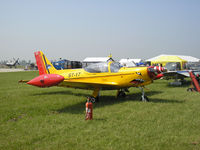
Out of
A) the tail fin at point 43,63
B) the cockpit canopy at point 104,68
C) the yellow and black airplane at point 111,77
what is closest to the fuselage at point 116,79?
the yellow and black airplane at point 111,77

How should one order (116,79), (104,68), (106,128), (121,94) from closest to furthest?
(106,128) < (116,79) < (104,68) < (121,94)

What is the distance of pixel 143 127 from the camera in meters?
5.13

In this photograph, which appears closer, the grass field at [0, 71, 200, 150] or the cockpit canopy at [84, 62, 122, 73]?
the grass field at [0, 71, 200, 150]

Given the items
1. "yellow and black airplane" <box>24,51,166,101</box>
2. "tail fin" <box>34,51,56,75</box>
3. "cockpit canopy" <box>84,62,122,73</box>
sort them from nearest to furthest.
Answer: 1. "yellow and black airplane" <box>24,51,166,101</box>
2. "cockpit canopy" <box>84,62,122,73</box>
3. "tail fin" <box>34,51,56,75</box>

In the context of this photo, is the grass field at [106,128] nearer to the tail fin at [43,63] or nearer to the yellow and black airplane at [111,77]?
the yellow and black airplane at [111,77]

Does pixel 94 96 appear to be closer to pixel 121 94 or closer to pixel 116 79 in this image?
Answer: pixel 116 79

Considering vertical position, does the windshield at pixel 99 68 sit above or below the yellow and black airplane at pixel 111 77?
above

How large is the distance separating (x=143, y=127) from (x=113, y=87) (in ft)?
12.2

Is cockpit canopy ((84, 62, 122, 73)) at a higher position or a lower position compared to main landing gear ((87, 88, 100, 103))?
higher

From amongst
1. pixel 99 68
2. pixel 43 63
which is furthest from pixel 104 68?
pixel 43 63

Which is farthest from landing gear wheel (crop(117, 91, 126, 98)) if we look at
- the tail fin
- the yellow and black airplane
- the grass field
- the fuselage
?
the tail fin

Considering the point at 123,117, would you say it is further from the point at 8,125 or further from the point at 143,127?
the point at 8,125

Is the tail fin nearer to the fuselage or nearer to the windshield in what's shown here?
the fuselage

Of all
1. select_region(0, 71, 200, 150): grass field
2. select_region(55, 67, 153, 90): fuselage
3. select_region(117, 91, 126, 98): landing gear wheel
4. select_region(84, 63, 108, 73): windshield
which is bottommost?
select_region(0, 71, 200, 150): grass field
